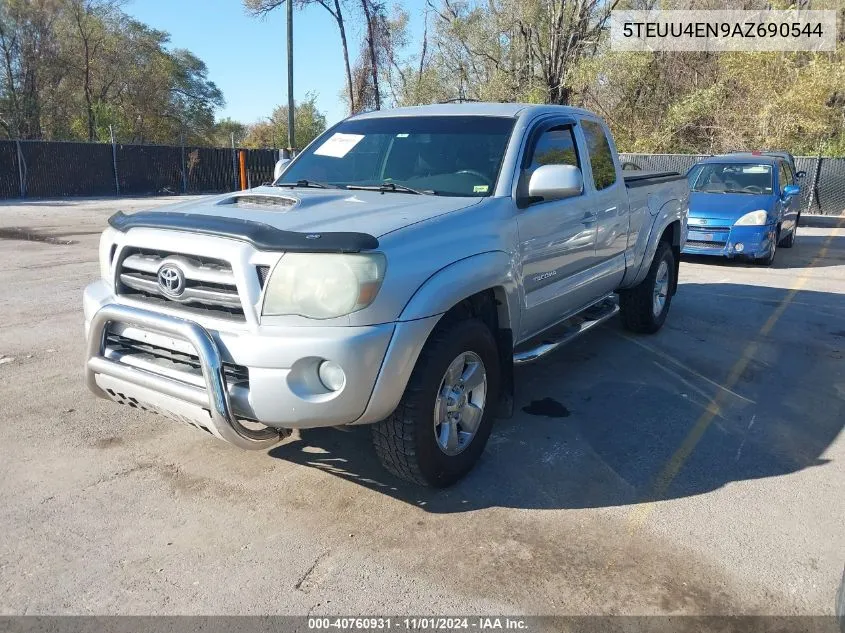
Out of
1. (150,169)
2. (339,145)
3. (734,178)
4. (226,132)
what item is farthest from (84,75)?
(339,145)

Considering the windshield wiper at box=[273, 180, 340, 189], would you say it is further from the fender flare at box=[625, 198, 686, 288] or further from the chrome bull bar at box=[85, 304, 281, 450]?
the fender flare at box=[625, 198, 686, 288]

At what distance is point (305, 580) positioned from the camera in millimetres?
2729

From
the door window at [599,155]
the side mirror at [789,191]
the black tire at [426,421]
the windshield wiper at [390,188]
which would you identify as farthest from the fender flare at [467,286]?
the side mirror at [789,191]

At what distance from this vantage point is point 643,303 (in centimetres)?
624

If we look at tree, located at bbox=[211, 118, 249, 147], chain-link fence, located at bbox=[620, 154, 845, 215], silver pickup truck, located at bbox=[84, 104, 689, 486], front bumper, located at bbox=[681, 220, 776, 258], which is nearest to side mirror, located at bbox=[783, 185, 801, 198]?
front bumper, located at bbox=[681, 220, 776, 258]

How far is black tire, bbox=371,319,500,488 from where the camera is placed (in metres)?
3.05

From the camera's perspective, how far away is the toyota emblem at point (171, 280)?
9.84 feet

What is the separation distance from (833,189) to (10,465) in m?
22.2

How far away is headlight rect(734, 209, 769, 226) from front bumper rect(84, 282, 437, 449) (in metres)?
9.08

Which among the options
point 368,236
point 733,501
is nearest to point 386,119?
point 368,236

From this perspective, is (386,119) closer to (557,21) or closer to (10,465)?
(10,465)

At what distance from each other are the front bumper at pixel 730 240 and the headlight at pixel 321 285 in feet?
28.7

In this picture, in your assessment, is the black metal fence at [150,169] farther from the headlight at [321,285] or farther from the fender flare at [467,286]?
the headlight at [321,285]

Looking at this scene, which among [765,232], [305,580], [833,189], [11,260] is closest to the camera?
[305,580]
